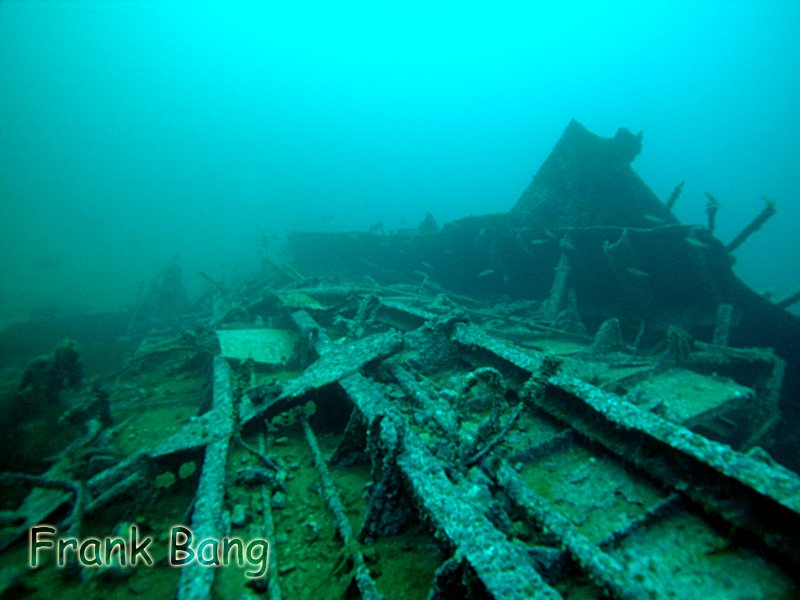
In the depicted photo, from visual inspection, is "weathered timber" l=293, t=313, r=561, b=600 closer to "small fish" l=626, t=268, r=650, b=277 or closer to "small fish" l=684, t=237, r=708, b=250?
"small fish" l=684, t=237, r=708, b=250

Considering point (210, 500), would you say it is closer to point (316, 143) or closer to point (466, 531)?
point (466, 531)

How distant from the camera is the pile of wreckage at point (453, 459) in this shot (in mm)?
1918

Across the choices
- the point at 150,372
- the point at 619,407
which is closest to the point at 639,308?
the point at 619,407

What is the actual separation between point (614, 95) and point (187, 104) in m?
212

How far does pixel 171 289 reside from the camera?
13125mm

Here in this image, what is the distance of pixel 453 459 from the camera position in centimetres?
250

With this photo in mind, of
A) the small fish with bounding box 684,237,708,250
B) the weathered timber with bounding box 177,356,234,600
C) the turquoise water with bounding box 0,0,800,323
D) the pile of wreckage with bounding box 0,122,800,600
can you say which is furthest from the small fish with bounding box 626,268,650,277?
the turquoise water with bounding box 0,0,800,323

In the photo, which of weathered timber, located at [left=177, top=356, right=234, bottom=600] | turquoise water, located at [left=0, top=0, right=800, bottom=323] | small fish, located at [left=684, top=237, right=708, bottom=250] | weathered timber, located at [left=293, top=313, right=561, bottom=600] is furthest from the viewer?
turquoise water, located at [left=0, top=0, right=800, bottom=323]

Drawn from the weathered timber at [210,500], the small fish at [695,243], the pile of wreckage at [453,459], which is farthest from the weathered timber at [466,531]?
the small fish at [695,243]

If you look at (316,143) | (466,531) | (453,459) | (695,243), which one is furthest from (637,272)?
(316,143)

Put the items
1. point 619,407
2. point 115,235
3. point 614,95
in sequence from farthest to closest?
point 614,95 < point 115,235 < point 619,407

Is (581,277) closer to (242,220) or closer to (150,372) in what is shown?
(150,372)

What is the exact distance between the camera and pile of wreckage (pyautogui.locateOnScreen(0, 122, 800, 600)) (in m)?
1.92

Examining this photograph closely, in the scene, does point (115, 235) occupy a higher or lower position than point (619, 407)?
lower
